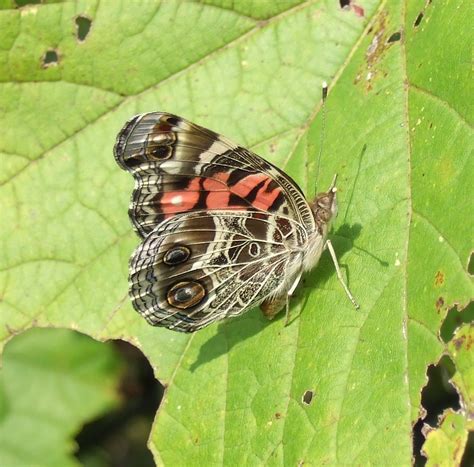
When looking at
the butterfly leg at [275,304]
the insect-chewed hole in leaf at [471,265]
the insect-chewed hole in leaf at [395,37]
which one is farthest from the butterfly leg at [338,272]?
the insect-chewed hole in leaf at [395,37]

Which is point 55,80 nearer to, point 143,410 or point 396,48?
point 396,48

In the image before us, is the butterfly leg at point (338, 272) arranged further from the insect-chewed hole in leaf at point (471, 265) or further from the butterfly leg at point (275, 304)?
the insect-chewed hole in leaf at point (471, 265)

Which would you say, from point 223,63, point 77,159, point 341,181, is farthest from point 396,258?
point 77,159

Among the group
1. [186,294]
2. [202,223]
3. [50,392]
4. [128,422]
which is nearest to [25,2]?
[202,223]

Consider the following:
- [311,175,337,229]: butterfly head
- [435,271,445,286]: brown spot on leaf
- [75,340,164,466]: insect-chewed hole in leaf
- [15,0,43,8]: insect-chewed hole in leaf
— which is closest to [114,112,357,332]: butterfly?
[311,175,337,229]: butterfly head

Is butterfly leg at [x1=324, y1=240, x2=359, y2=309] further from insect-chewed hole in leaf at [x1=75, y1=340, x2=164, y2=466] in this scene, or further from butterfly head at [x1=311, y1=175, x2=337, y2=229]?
insect-chewed hole in leaf at [x1=75, y1=340, x2=164, y2=466]

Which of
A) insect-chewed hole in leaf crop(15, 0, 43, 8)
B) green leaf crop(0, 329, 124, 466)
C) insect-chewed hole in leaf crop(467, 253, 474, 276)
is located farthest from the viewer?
green leaf crop(0, 329, 124, 466)

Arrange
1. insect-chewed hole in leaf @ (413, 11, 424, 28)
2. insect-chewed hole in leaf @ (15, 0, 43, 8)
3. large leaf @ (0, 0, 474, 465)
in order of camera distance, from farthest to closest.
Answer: insect-chewed hole in leaf @ (15, 0, 43, 8) → insect-chewed hole in leaf @ (413, 11, 424, 28) → large leaf @ (0, 0, 474, 465)
